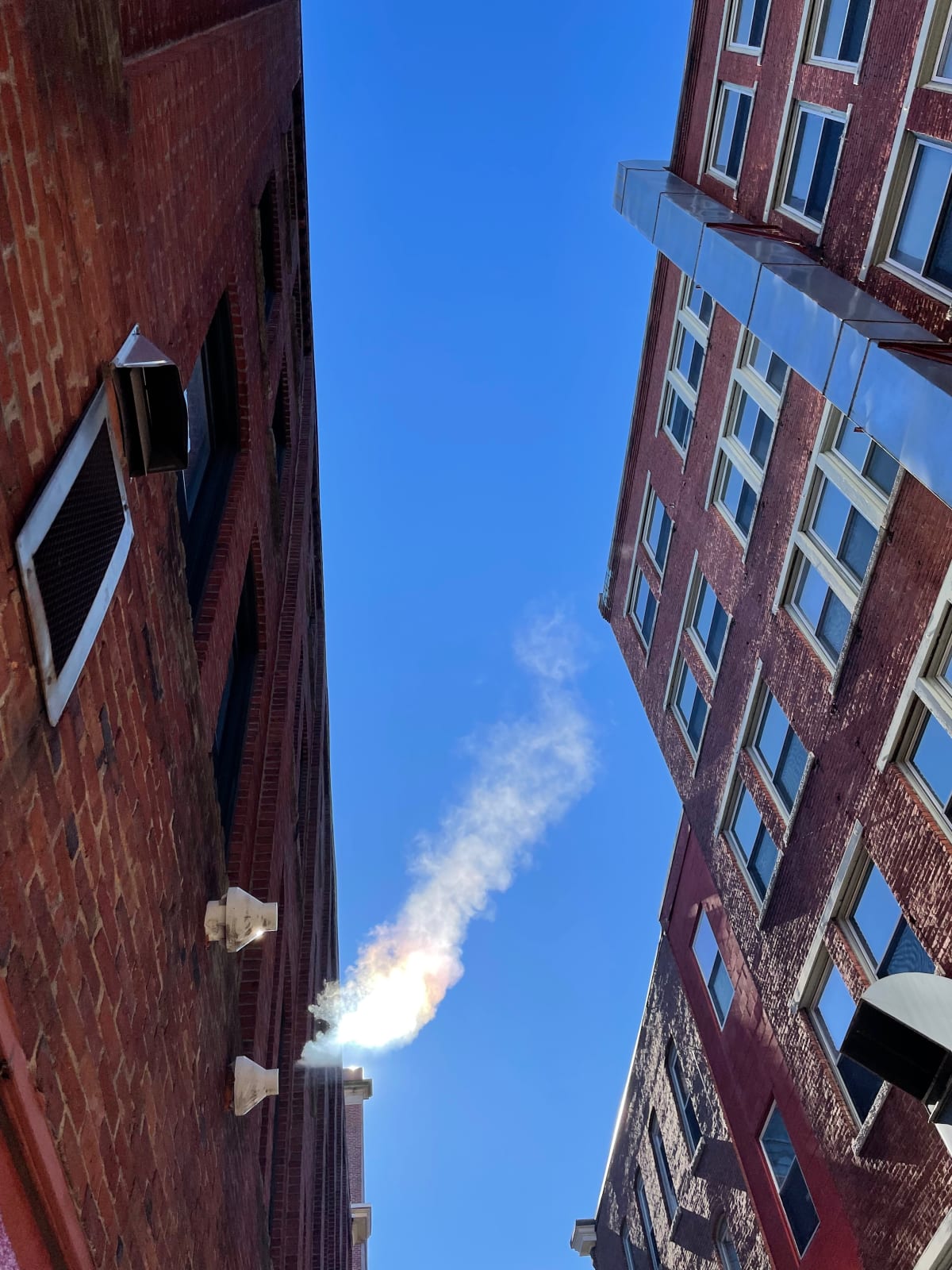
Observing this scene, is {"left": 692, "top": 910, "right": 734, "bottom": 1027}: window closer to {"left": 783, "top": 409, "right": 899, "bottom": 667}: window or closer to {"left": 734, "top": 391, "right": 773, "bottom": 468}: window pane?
{"left": 783, "top": 409, "right": 899, "bottom": 667}: window

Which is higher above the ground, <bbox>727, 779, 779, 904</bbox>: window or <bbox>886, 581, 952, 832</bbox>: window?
<bbox>886, 581, 952, 832</bbox>: window

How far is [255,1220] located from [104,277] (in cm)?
865

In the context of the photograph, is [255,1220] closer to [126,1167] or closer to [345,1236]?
[126,1167]

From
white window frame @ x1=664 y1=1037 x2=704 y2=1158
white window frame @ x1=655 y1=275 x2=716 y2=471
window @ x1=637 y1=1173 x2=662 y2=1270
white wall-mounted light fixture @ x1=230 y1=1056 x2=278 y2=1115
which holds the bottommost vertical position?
window @ x1=637 y1=1173 x2=662 y2=1270

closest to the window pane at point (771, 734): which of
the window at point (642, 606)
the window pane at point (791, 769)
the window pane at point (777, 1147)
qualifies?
the window pane at point (791, 769)

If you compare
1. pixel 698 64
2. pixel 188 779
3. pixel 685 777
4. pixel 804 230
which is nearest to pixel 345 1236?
pixel 685 777

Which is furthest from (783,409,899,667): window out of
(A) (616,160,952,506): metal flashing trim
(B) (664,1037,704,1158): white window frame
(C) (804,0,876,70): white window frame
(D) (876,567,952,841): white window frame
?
(B) (664,1037,704,1158): white window frame

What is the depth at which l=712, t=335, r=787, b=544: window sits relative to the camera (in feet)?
47.3

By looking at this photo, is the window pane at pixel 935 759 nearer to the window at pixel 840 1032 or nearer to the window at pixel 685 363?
the window at pixel 840 1032

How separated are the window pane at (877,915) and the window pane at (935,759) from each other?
4.96 feet

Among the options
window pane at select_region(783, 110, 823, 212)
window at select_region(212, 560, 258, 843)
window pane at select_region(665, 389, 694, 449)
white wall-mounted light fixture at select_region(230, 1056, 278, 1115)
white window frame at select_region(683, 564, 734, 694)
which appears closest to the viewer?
white wall-mounted light fixture at select_region(230, 1056, 278, 1115)

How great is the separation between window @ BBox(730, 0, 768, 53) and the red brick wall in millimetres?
18362

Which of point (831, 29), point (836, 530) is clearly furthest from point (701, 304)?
point (836, 530)

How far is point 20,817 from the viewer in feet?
9.88
